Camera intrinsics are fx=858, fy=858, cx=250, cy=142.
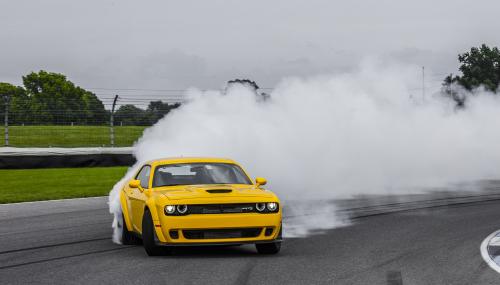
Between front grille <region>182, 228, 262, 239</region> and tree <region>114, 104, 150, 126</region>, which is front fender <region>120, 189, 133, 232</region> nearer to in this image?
front grille <region>182, 228, 262, 239</region>

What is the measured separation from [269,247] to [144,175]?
211 cm

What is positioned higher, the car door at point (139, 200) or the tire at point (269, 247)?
the car door at point (139, 200)

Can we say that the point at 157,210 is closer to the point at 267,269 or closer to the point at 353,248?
the point at 267,269

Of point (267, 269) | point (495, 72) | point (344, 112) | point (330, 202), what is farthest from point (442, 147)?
point (495, 72)

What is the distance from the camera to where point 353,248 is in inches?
388

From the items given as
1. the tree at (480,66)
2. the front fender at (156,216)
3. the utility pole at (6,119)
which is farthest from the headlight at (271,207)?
the tree at (480,66)

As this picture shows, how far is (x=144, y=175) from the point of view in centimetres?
1061

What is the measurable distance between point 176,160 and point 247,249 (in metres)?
1.41

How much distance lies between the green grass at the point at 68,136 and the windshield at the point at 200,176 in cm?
2114

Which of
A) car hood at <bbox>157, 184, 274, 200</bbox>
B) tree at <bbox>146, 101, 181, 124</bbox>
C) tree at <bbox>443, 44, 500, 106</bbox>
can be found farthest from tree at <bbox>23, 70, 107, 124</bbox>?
tree at <bbox>443, 44, 500, 106</bbox>

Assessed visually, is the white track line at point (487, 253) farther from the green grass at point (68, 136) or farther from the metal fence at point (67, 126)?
the green grass at point (68, 136)

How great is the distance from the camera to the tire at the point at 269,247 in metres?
9.34

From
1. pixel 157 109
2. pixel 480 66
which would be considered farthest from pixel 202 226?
pixel 480 66

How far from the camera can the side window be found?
1025cm
